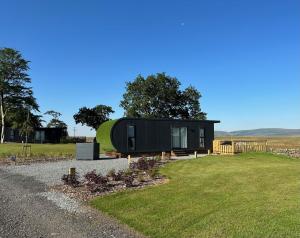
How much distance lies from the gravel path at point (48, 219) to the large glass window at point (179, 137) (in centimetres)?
2196

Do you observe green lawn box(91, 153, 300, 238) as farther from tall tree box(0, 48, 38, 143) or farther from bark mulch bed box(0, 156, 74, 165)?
tall tree box(0, 48, 38, 143)

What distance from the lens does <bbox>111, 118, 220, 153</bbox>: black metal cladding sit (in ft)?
105

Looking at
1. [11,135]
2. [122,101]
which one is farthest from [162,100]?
[11,135]

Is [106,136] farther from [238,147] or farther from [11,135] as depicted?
[11,135]

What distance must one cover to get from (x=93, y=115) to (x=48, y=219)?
2527 inches

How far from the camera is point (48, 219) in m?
9.88

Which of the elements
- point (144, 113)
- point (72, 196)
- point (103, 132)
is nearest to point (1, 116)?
point (144, 113)

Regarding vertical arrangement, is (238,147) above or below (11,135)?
below

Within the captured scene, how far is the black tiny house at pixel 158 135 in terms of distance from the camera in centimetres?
3203

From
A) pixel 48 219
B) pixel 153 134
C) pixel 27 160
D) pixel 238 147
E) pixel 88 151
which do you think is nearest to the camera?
pixel 48 219

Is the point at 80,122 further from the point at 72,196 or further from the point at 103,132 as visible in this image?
the point at 72,196

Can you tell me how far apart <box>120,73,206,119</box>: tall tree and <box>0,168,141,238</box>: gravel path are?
52.7 meters

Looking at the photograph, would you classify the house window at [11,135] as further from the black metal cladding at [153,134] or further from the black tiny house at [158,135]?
the black metal cladding at [153,134]

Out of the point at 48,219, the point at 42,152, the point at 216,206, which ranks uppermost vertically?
the point at 42,152
